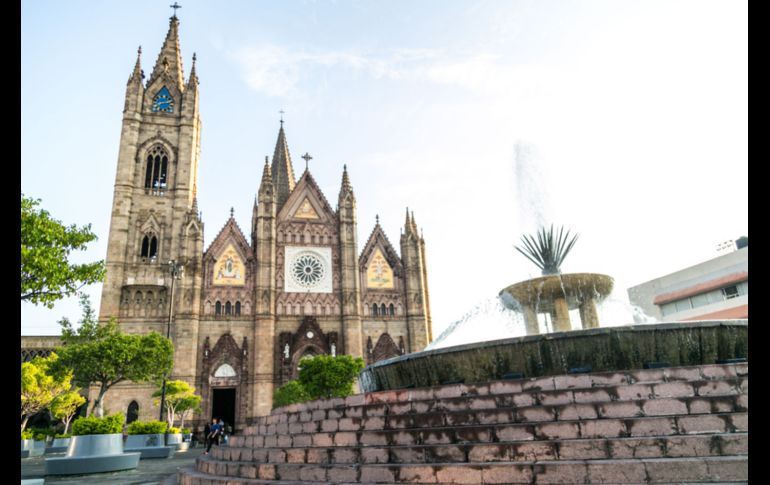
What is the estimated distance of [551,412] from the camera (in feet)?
20.0

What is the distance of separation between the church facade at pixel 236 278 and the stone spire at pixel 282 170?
34.6ft

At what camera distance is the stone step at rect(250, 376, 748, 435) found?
5988 millimetres

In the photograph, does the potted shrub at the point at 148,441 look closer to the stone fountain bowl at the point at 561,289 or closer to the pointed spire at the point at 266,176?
the stone fountain bowl at the point at 561,289

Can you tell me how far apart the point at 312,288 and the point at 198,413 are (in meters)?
12.8

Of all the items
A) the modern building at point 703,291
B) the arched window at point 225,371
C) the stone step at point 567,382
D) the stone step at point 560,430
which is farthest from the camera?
the arched window at point 225,371

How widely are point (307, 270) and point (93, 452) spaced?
2960 centimetres

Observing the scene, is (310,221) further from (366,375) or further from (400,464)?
(400,464)

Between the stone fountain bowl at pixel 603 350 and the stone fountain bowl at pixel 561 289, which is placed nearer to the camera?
the stone fountain bowl at pixel 603 350

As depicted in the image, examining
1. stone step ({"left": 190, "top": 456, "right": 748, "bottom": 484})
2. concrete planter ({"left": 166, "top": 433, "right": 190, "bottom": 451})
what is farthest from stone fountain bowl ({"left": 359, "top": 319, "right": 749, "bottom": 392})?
concrete planter ({"left": 166, "top": 433, "right": 190, "bottom": 451})

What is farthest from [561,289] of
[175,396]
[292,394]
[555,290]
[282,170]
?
[282,170]

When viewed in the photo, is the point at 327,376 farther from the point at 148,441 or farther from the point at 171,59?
the point at 171,59

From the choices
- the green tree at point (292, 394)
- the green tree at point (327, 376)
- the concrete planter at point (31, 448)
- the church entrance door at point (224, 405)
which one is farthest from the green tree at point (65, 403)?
the green tree at point (327, 376)

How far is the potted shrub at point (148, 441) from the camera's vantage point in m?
18.6

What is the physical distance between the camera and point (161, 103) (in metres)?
→ 46.7
